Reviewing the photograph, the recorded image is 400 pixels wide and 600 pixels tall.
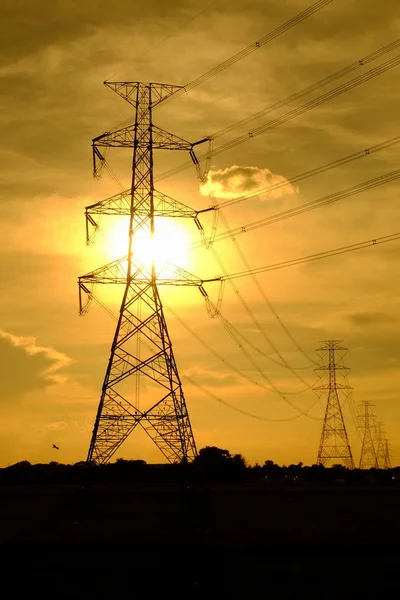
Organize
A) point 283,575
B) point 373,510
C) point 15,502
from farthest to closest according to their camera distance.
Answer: point 15,502
point 373,510
point 283,575

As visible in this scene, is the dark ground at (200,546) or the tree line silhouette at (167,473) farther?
the tree line silhouette at (167,473)

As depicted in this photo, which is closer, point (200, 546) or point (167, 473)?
point (200, 546)

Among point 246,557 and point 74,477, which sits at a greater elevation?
point 74,477

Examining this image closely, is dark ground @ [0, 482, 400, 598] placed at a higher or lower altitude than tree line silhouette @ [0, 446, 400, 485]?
lower

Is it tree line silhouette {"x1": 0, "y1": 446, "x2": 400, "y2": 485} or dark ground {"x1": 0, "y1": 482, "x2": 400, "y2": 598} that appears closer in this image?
dark ground {"x1": 0, "y1": 482, "x2": 400, "y2": 598}

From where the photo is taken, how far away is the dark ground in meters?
35.6

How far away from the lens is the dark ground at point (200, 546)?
35562mm

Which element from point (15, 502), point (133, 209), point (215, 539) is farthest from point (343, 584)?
point (133, 209)

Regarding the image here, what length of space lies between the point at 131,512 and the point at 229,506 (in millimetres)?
6638

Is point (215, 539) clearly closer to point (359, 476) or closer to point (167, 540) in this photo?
point (167, 540)

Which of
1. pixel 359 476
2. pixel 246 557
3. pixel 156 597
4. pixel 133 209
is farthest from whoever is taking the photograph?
pixel 359 476

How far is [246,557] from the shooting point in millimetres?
40906

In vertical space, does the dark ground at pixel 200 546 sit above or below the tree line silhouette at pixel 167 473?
below

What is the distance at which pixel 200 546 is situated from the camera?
4375cm
